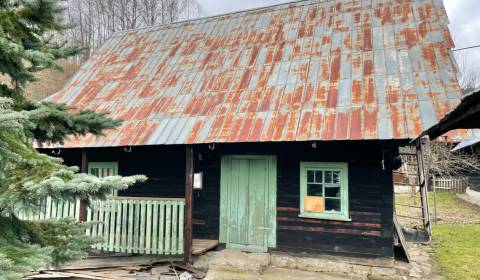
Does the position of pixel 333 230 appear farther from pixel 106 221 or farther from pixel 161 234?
pixel 106 221

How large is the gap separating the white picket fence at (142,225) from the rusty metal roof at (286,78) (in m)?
1.40

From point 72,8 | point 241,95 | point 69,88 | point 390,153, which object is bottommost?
point 390,153

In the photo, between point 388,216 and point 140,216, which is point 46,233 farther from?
point 388,216

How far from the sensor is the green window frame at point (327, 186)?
814 centimetres

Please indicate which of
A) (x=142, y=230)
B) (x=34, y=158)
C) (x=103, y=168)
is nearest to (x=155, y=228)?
(x=142, y=230)

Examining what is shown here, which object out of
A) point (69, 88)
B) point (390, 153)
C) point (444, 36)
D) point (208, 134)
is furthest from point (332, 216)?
point (69, 88)

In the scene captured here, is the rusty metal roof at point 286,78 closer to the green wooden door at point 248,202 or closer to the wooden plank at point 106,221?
the green wooden door at point 248,202

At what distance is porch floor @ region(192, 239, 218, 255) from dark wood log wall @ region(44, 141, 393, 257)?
26 cm

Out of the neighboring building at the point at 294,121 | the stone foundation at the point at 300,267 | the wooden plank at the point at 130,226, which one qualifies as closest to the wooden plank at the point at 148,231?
the wooden plank at the point at 130,226

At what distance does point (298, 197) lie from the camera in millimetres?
8562

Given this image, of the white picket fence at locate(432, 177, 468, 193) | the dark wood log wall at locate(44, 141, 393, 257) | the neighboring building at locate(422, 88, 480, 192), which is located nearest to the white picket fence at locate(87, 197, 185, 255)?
the dark wood log wall at locate(44, 141, 393, 257)

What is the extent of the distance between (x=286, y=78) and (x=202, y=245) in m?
4.54

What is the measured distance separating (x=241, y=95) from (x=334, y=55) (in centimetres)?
263

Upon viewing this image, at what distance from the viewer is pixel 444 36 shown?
9117 mm
